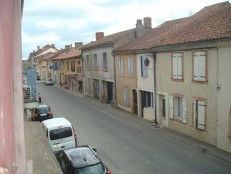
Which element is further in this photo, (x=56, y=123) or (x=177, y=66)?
(x=177, y=66)

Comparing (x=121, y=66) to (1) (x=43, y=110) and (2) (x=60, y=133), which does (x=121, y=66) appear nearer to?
(1) (x=43, y=110)

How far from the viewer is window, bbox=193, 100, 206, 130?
17984 mm

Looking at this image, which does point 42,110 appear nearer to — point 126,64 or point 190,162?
point 126,64

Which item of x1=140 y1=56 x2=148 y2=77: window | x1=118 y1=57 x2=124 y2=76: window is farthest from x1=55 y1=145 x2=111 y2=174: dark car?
x1=118 y1=57 x2=124 y2=76: window

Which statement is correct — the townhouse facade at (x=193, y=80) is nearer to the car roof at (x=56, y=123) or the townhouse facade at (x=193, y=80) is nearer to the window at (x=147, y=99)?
the window at (x=147, y=99)

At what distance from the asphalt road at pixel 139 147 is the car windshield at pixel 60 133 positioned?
2009mm

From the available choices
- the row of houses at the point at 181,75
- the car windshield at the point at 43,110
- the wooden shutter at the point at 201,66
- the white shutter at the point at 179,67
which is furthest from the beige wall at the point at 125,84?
the wooden shutter at the point at 201,66

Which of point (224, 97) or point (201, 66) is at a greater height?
point (201, 66)

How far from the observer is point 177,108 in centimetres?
2092

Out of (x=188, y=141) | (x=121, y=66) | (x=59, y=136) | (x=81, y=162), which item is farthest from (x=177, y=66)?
(x=81, y=162)

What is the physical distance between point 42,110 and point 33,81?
14.7ft

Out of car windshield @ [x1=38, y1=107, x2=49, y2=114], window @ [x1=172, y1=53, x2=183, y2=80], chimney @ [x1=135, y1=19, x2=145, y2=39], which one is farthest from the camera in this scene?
chimney @ [x1=135, y1=19, x2=145, y2=39]

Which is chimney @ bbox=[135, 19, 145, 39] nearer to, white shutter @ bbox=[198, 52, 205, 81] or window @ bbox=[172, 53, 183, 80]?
window @ bbox=[172, 53, 183, 80]

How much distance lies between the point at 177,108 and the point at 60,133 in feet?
26.6
